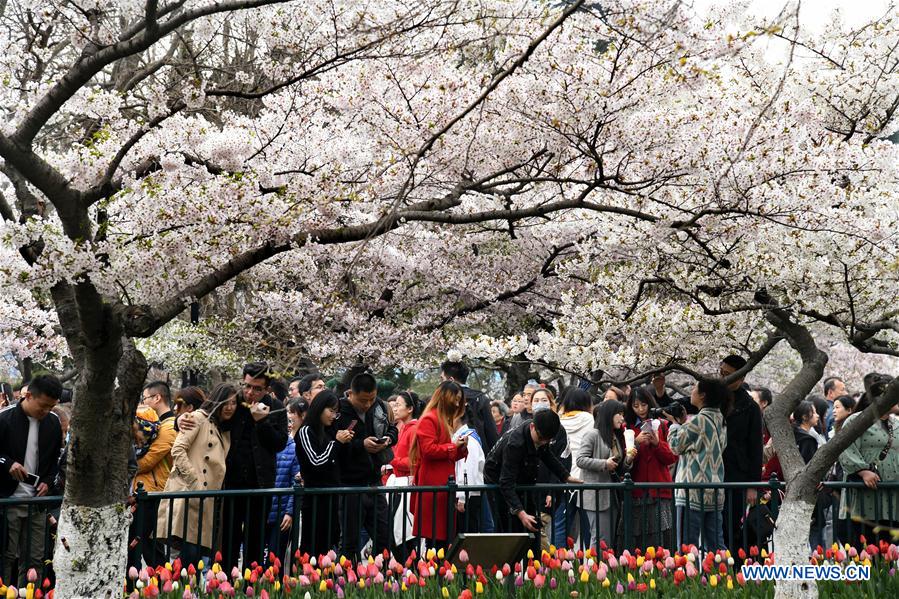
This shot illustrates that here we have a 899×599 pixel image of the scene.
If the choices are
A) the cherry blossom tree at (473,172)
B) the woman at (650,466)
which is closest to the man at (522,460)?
the woman at (650,466)

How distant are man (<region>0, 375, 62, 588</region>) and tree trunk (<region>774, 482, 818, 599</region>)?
16.2 feet

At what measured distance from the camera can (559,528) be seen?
9.69 meters

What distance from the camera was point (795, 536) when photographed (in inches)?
224

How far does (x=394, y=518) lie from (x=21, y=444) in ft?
9.54

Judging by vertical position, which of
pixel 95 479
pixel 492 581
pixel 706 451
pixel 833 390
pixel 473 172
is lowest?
pixel 492 581

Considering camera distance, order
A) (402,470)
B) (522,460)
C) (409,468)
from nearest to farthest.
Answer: (522,460)
(409,468)
(402,470)

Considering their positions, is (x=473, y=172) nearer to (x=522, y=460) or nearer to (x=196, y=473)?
A: (x=522, y=460)

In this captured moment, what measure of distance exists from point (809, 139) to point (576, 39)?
2735 mm

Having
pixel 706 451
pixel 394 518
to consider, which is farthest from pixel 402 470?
pixel 706 451

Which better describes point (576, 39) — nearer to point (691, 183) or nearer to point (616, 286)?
point (691, 183)

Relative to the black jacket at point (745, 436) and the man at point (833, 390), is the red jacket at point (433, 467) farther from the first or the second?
the man at point (833, 390)

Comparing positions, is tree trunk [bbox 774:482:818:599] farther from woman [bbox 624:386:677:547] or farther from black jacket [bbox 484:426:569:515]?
woman [bbox 624:386:677:547]

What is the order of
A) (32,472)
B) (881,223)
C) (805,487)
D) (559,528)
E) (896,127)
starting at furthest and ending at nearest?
(896,127) < (559,528) < (881,223) < (32,472) < (805,487)

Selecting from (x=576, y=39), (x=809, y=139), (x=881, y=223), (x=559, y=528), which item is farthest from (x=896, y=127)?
(x=559, y=528)
